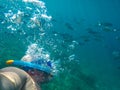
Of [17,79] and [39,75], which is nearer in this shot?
[17,79]

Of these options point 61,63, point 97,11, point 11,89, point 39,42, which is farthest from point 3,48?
point 97,11

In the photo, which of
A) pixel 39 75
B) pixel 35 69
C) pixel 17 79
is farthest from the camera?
pixel 39 75

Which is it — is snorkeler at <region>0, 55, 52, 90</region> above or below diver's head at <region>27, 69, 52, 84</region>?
above

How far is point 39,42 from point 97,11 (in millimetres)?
84931

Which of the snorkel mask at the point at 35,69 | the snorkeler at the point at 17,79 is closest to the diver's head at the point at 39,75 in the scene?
the snorkel mask at the point at 35,69

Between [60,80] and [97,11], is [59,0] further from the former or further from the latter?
[60,80]

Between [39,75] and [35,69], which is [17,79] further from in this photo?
[39,75]

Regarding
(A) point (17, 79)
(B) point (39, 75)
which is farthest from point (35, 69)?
(A) point (17, 79)

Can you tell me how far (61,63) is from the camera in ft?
51.6

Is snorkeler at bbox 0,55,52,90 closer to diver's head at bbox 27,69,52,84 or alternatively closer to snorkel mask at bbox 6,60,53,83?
snorkel mask at bbox 6,60,53,83

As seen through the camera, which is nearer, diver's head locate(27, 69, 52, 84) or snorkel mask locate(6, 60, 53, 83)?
snorkel mask locate(6, 60, 53, 83)

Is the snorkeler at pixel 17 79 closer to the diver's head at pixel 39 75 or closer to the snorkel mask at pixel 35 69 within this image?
the snorkel mask at pixel 35 69

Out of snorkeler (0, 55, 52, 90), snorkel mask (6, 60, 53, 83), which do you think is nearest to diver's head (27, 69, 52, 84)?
snorkel mask (6, 60, 53, 83)

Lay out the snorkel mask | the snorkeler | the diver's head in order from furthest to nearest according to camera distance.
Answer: the diver's head, the snorkel mask, the snorkeler
